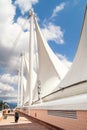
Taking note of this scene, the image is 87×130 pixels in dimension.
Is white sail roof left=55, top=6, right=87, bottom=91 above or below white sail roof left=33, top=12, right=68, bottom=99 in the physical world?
below

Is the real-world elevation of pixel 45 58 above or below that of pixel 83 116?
above

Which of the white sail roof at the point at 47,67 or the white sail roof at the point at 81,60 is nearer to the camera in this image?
the white sail roof at the point at 81,60

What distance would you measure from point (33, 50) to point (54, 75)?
158 inches

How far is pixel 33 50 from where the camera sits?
29.7 m

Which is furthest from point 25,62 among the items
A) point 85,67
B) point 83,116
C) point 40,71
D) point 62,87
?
point 83,116

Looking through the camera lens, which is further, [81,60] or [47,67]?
[47,67]

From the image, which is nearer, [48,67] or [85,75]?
[85,75]

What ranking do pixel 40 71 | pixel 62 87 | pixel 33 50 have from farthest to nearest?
pixel 40 71 < pixel 33 50 < pixel 62 87

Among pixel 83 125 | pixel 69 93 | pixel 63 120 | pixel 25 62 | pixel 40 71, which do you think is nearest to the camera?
pixel 83 125

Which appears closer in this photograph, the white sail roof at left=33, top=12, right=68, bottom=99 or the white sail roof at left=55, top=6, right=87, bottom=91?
the white sail roof at left=55, top=6, right=87, bottom=91

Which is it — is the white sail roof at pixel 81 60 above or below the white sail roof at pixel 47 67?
below

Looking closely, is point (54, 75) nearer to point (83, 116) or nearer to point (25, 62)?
point (83, 116)

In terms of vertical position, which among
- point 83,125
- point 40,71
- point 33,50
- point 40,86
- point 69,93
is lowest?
point 83,125

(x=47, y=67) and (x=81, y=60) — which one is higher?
(x=47, y=67)
